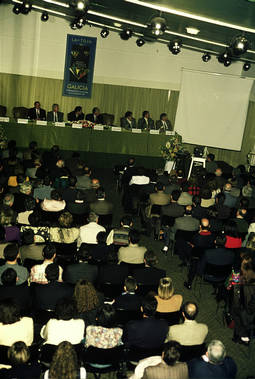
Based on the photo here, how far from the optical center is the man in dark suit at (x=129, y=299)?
5698 millimetres

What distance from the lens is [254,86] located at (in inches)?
617

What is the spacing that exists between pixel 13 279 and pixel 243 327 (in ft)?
10.1

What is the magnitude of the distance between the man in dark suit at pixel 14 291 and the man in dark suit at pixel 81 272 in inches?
28.6

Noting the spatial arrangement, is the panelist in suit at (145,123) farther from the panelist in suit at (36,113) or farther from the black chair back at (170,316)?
the black chair back at (170,316)

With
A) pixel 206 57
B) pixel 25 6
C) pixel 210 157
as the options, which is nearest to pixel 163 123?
pixel 206 57

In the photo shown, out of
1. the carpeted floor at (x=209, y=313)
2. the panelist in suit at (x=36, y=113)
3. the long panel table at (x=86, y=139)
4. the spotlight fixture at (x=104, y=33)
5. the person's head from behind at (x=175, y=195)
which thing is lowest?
the carpeted floor at (x=209, y=313)

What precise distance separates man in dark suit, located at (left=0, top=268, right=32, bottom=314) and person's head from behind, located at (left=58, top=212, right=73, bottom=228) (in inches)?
68.4

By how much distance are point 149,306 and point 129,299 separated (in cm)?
47

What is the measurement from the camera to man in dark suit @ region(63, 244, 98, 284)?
628 centimetres

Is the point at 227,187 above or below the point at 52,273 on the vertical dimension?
above

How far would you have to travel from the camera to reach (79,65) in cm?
1616

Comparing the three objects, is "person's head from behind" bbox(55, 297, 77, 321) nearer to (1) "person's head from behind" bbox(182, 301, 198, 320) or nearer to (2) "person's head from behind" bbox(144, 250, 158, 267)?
(1) "person's head from behind" bbox(182, 301, 198, 320)

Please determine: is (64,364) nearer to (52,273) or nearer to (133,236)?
(52,273)

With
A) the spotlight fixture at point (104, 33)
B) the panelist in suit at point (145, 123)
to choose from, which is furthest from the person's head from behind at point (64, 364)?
the spotlight fixture at point (104, 33)
